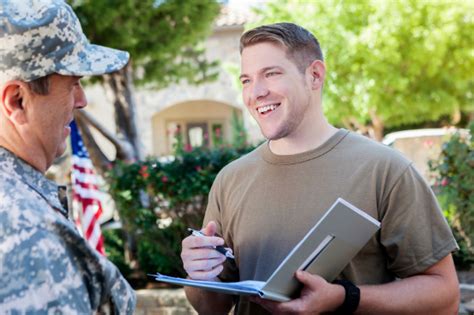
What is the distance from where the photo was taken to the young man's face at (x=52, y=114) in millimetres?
1566

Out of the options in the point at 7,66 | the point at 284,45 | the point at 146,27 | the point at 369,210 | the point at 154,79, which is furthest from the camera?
the point at 154,79

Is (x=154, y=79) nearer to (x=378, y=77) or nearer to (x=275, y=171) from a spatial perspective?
(x=275, y=171)

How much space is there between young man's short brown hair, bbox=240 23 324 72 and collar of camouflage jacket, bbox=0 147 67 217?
126 cm

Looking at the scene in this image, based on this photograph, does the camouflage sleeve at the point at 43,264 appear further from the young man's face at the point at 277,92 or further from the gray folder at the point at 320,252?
the young man's face at the point at 277,92

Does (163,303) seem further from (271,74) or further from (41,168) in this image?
(41,168)

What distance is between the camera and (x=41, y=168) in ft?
5.29

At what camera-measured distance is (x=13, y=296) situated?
1.36 metres

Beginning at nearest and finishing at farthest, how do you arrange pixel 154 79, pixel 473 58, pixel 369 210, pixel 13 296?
pixel 13 296
pixel 369 210
pixel 154 79
pixel 473 58

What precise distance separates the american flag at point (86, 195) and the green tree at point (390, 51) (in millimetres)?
12495

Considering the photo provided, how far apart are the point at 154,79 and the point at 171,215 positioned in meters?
4.26

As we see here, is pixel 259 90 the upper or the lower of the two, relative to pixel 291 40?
lower

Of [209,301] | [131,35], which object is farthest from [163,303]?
[209,301]

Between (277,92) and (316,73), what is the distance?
195mm

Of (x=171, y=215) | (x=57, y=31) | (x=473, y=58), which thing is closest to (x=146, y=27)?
(x=171, y=215)
